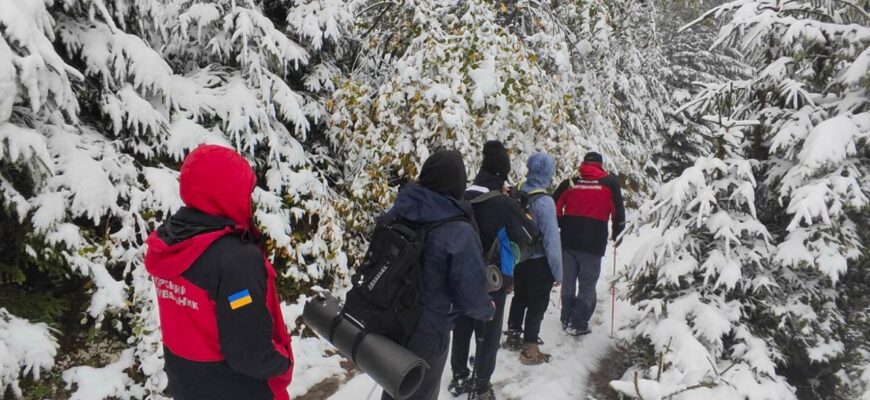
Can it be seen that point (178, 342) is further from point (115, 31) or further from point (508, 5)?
point (508, 5)

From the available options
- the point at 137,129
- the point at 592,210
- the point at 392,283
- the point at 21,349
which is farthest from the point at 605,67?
the point at 21,349

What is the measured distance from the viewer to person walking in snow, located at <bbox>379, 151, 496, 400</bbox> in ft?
10.0

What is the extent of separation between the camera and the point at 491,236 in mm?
4125

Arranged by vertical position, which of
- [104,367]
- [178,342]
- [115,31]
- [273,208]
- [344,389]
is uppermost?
[115,31]

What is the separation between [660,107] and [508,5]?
12.8m

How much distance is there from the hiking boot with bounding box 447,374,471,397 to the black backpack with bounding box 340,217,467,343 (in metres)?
1.79

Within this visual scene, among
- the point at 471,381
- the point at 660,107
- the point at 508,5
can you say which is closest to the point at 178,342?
the point at 471,381

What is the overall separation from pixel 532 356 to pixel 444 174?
306 cm

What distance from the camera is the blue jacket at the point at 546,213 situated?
4758 millimetres

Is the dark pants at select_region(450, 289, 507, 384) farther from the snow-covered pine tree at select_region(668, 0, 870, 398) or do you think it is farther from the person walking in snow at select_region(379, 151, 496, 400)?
the snow-covered pine tree at select_region(668, 0, 870, 398)

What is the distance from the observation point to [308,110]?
269 inches

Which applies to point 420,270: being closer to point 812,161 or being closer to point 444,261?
point 444,261

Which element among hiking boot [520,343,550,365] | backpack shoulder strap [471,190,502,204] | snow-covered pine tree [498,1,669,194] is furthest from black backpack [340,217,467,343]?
snow-covered pine tree [498,1,669,194]

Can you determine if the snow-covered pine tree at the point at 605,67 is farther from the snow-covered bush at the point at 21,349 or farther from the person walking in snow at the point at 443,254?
the snow-covered bush at the point at 21,349
